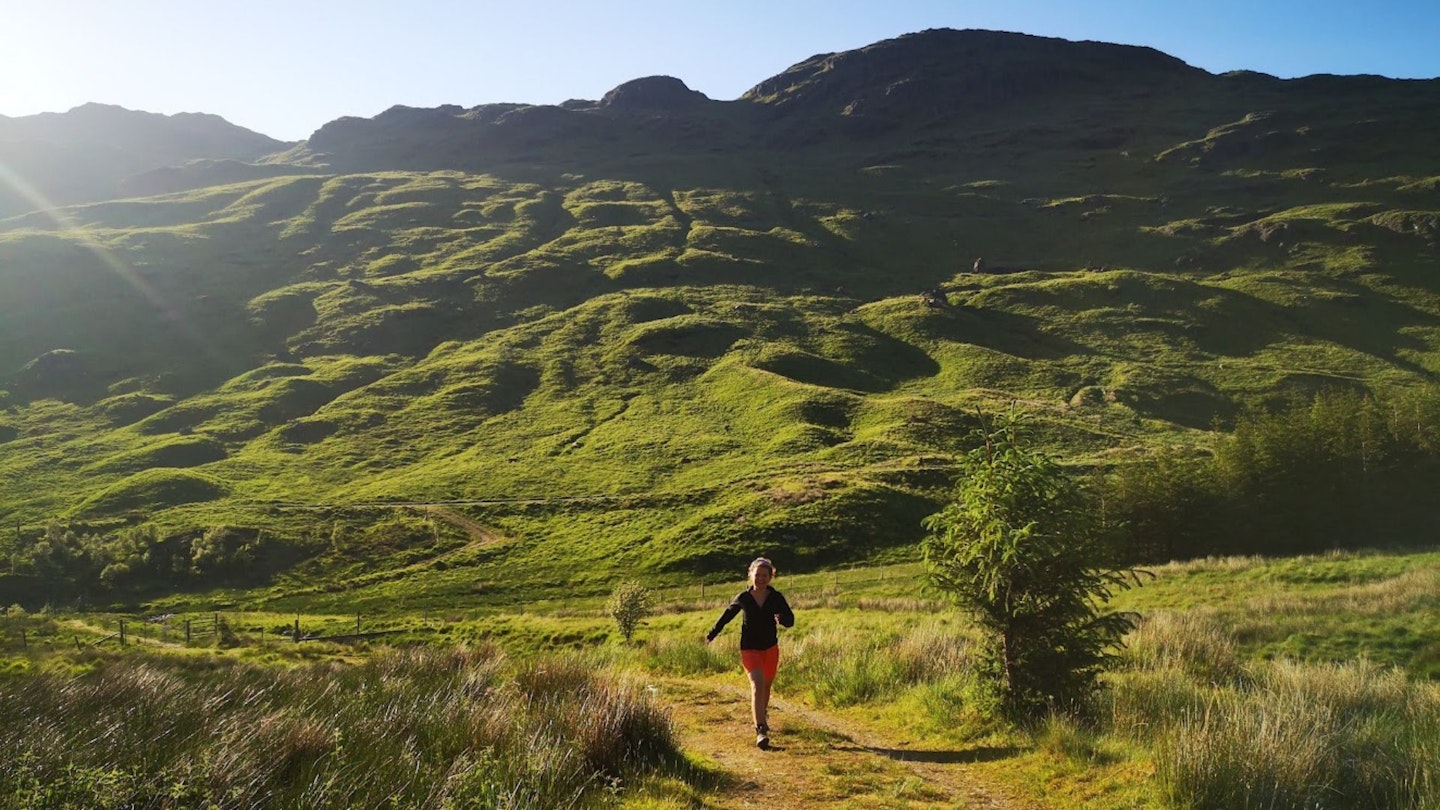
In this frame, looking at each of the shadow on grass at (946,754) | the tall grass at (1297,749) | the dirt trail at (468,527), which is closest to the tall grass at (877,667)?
the shadow on grass at (946,754)

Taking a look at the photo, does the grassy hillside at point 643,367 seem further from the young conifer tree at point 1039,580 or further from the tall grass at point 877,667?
the young conifer tree at point 1039,580

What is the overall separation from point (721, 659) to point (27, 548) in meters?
85.1

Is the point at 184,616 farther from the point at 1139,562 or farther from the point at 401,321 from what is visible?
the point at 401,321

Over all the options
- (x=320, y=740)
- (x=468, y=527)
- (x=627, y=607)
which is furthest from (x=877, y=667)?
(x=468, y=527)

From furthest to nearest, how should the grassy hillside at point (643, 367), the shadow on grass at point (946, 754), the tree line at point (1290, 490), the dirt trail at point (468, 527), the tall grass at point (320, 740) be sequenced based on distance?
the grassy hillside at point (643, 367) → the dirt trail at point (468, 527) → the tree line at point (1290, 490) → the shadow on grass at point (946, 754) → the tall grass at point (320, 740)

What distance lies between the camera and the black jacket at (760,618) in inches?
410

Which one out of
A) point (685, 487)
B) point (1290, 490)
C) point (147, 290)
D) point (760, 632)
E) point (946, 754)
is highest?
point (147, 290)

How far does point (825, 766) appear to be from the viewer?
883 centimetres

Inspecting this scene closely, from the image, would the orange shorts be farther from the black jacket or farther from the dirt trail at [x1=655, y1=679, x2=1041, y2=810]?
the dirt trail at [x1=655, y1=679, x2=1041, y2=810]

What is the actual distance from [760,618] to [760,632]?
7.7 inches

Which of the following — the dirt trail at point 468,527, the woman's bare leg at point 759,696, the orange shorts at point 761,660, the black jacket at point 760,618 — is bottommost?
the dirt trail at point 468,527

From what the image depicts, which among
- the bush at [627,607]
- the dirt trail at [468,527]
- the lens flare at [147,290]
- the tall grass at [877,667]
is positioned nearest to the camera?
the tall grass at [877,667]

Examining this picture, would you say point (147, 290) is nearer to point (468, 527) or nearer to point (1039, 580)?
point (468, 527)

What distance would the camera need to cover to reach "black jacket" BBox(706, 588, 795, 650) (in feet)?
34.1
